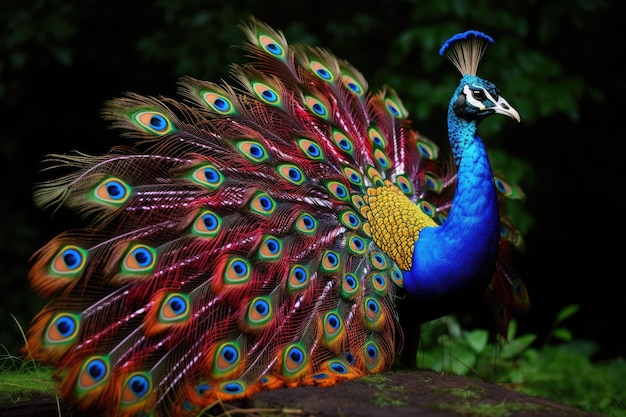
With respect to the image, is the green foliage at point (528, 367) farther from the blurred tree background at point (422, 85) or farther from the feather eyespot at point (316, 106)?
the feather eyespot at point (316, 106)

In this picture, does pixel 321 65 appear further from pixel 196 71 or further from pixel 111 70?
pixel 111 70

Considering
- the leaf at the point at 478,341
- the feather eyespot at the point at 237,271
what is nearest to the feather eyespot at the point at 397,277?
the feather eyespot at the point at 237,271

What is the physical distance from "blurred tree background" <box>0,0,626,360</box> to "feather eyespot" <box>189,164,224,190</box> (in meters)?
2.67

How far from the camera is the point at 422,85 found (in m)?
5.97

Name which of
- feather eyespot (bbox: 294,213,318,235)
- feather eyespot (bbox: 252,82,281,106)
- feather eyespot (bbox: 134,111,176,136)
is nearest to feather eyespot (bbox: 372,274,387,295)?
feather eyespot (bbox: 294,213,318,235)

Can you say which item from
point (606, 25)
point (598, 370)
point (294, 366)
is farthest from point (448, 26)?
point (294, 366)

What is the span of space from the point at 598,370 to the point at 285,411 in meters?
3.30

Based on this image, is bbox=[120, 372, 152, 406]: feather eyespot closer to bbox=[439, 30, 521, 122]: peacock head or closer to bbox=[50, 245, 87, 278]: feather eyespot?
bbox=[50, 245, 87, 278]: feather eyespot

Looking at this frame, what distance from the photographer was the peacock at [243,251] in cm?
307

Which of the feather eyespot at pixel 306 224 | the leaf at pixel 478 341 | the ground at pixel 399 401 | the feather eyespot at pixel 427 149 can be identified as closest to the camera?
the ground at pixel 399 401

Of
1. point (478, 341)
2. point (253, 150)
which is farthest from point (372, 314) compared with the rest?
point (478, 341)

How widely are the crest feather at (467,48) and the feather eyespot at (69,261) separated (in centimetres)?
187

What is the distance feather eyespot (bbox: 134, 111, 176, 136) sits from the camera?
3501 mm

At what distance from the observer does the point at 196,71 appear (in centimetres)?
622
